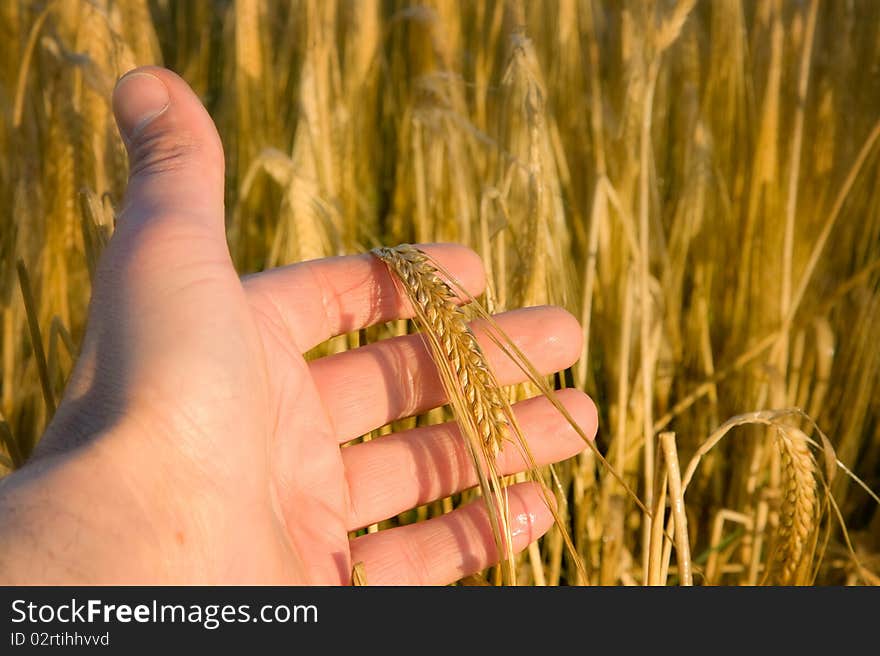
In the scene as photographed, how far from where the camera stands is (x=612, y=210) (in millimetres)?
1576

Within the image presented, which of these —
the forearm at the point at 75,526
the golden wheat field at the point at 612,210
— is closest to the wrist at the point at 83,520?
the forearm at the point at 75,526

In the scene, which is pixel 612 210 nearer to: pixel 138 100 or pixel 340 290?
pixel 340 290

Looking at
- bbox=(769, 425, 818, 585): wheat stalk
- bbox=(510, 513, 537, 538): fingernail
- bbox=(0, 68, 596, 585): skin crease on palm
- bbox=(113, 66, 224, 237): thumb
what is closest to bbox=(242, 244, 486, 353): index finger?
bbox=(0, 68, 596, 585): skin crease on palm

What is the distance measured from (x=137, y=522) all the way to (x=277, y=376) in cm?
31

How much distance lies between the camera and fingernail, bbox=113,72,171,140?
103cm

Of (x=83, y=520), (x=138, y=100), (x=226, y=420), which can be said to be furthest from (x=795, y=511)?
(x=138, y=100)

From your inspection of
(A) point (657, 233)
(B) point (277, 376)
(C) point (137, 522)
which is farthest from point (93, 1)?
(A) point (657, 233)

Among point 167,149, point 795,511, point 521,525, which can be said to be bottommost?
point 521,525

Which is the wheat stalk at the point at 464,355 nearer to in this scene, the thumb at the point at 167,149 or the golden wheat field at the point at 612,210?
the golden wheat field at the point at 612,210

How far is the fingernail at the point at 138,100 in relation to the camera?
40.6 inches

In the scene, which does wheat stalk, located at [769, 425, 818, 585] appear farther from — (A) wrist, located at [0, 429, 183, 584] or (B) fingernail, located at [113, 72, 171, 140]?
(B) fingernail, located at [113, 72, 171, 140]

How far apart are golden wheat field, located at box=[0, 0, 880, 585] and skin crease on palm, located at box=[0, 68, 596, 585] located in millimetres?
91

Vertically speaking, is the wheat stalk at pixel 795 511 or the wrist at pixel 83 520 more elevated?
the wrist at pixel 83 520

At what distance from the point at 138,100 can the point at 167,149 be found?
0.06 metres
